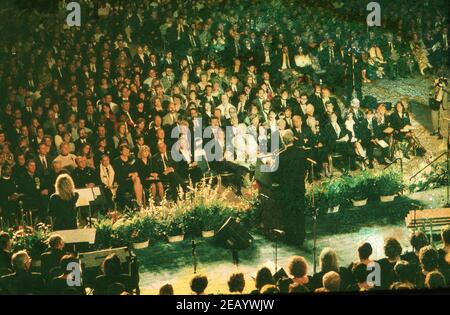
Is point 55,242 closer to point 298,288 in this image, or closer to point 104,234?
point 104,234

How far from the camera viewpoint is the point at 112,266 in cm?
1141

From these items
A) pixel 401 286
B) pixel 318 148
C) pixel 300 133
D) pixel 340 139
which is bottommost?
pixel 401 286

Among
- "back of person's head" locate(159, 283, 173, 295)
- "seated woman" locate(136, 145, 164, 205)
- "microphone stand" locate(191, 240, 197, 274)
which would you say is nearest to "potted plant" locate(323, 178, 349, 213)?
"microphone stand" locate(191, 240, 197, 274)

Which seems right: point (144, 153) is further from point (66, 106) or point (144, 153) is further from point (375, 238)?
point (375, 238)

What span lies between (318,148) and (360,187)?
94cm

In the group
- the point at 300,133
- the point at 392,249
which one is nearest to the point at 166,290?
the point at 300,133

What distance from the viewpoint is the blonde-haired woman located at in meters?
11.5

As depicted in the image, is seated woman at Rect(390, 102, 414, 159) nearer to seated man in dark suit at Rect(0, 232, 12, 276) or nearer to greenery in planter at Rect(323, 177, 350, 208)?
greenery in planter at Rect(323, 177, 350, 208)

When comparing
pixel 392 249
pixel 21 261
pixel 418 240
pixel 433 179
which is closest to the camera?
pixel 21 261

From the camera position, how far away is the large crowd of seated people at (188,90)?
11.7 meters

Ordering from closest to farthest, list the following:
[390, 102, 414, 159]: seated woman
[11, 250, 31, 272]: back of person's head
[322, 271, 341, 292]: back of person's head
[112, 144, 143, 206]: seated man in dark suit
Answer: [11, 250, 31, 272]: back of person's head → [322, 271, 341, 292]: back of person's head → [112, 144, 143, 206]: seated man in dark suit → [390, 102, 414, 159]: seated woman

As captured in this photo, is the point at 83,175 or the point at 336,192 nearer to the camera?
the point at 83,175

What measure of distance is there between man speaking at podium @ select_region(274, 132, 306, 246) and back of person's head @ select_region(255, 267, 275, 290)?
0.59 meters

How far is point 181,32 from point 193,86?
0.88 meters
